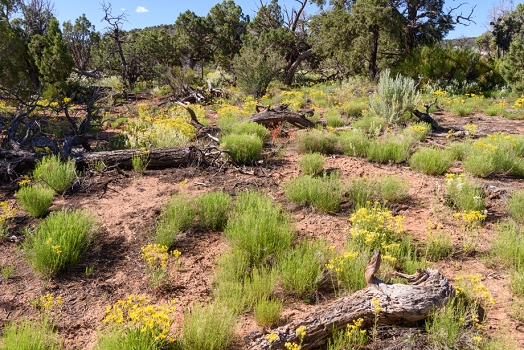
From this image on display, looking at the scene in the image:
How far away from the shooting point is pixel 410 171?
19.2ft

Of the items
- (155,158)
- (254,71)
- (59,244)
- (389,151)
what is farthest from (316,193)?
(254,71)

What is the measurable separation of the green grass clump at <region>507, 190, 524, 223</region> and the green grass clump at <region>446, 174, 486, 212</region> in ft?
0.88

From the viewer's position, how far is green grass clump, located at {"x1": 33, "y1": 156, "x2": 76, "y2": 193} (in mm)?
5117

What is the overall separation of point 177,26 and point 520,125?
1869cm

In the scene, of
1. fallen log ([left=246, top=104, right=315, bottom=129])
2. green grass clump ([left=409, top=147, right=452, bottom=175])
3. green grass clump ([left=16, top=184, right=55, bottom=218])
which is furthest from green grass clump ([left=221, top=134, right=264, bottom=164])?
green grass clump ([left=16, top=184, right=55, bottom=218])

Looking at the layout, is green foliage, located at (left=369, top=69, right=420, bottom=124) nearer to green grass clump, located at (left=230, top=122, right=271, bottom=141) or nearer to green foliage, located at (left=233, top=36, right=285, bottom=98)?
green grass clump, located at (left=230, top=122, right=271, bottom=141)

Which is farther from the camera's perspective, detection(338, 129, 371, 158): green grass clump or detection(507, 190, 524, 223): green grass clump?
detection(338, 129, 371, 158): green grass clump

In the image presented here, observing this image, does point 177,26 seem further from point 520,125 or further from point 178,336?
point 178,336

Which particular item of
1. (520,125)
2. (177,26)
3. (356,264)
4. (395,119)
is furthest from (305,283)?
(177,26)

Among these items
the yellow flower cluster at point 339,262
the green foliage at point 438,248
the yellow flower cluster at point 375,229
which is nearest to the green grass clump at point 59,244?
the yellow flower cluster at point 339,262

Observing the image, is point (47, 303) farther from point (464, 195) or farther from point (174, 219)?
point (464, 195)

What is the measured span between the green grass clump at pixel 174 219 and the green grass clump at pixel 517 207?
361cm

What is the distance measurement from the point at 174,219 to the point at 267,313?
176 centimetres

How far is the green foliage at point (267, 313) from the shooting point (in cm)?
271
